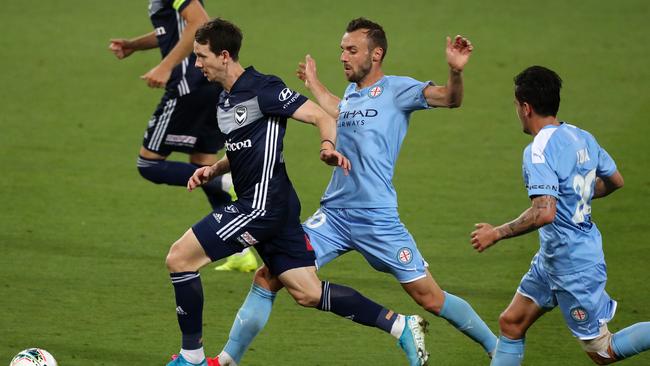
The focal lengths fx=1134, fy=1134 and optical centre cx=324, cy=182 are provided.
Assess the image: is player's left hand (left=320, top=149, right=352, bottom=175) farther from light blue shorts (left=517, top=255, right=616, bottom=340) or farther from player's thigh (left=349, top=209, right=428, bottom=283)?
light blue shorts (left=517, top=255, right=616, bottom=340)

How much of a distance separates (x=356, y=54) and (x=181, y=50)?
238 cm

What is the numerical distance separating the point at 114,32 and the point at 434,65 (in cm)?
438

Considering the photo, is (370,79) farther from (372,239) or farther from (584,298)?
(584,298)

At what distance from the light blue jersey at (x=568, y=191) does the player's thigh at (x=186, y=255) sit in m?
1.74

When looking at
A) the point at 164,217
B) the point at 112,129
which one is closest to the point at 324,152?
the point at 164,217

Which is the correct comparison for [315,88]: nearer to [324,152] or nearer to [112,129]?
[324,152]

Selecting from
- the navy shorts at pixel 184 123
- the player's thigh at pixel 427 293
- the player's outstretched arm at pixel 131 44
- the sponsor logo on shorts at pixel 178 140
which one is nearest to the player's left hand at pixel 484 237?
the player's thigh at pixel 427 293

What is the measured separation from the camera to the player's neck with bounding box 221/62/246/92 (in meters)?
6.06

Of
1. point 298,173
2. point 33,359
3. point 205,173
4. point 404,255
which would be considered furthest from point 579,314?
point 298,173

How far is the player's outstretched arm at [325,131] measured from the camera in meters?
5.73

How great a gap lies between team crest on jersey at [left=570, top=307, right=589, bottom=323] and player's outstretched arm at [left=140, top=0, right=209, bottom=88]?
369 centimetres

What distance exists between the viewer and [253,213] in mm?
5996

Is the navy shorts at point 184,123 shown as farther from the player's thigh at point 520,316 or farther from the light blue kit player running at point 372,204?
the player's thigh at point 520,316

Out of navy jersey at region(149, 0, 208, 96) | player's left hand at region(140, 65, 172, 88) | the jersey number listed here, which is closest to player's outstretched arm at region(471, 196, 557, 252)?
the jersey number
